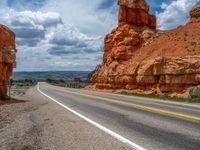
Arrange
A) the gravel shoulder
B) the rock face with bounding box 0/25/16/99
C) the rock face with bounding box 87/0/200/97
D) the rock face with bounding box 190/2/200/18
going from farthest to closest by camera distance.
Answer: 1. the rock face with bounding box 190/2/200/18
2. the rock face with bounding box 87/0/200/97
3. the rock face with bounding box 0/25/16/99
4. the gravel shoulder

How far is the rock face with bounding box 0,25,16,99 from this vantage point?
19.5 meters

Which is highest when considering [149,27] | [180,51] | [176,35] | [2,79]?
[149,27]

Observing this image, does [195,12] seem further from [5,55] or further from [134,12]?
[5,55]

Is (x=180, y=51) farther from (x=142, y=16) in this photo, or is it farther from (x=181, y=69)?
(x=142, y=16)

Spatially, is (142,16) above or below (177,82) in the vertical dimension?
above

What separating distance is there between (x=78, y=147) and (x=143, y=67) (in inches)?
1045

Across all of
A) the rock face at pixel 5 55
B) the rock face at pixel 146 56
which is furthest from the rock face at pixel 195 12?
the rock face at pixel 5 55

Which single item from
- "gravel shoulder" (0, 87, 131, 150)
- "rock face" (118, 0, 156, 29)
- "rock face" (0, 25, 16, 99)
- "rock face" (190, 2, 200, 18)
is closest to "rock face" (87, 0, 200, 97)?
"rock face" (118, 0, 156, 29)

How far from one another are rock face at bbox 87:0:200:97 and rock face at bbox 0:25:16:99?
50.0 ft

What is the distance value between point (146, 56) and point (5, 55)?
66.5ft

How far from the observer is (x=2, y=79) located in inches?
776

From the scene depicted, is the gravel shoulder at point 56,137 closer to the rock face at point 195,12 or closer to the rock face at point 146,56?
the rock face at point 146,56

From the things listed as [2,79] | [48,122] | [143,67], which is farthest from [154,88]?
[48,122]

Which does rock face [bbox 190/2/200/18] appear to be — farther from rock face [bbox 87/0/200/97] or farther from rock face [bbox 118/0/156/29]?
rock face [bbox 118/0/156/29]
